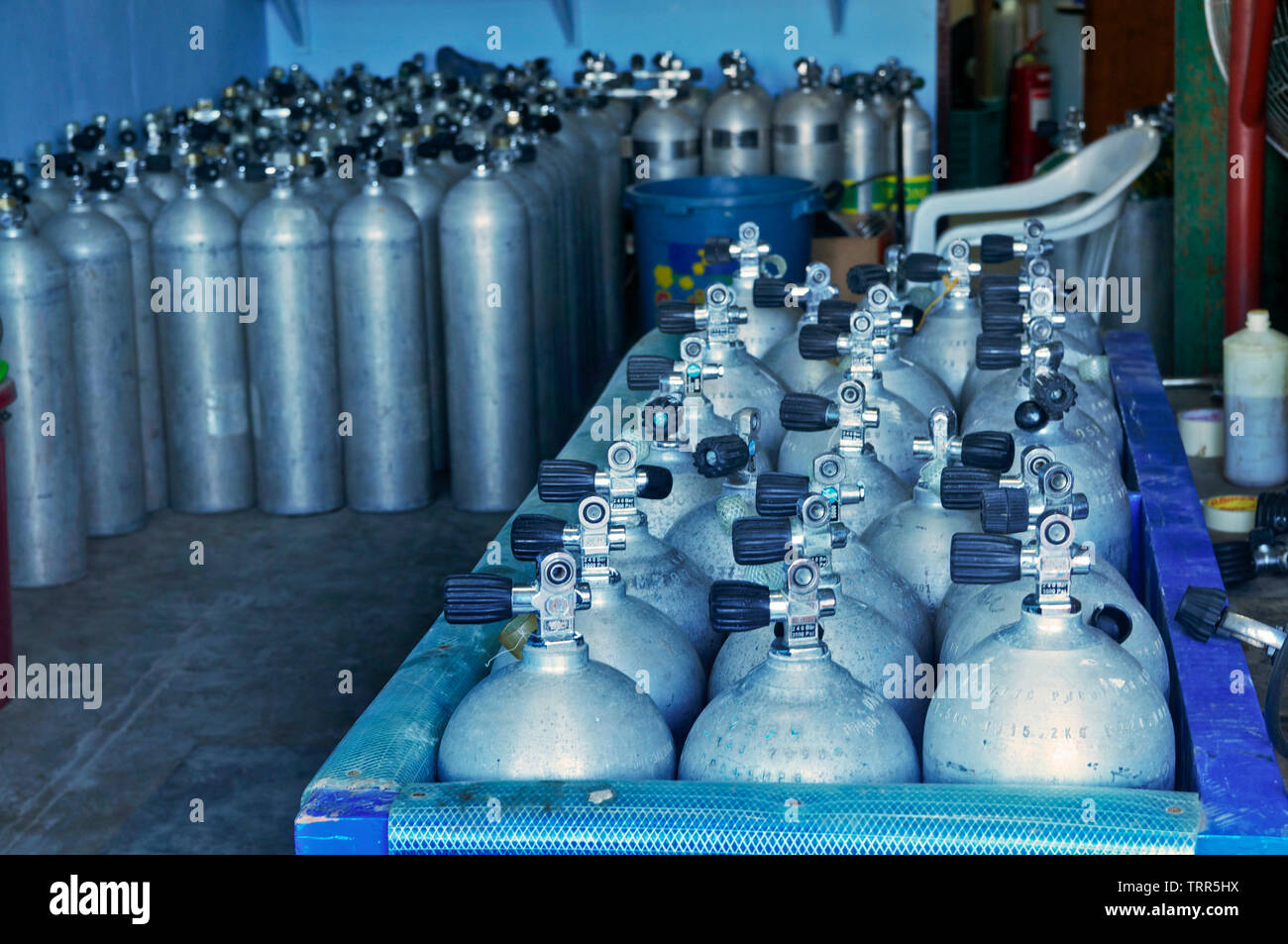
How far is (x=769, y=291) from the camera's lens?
2.36 metres

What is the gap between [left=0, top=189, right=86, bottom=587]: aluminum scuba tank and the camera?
3.43 metres

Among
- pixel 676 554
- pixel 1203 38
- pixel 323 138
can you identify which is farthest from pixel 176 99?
pixel 676 554

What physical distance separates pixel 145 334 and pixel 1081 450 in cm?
288

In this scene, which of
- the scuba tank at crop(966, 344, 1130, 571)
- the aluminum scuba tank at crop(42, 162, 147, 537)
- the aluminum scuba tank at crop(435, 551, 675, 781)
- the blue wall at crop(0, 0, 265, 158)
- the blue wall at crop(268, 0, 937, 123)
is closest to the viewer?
the aluminum scuba tank at crop(435, 551, 675, 781)

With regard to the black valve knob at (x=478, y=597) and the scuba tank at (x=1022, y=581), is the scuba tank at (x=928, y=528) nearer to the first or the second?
the scuba tank at (x=1022, y=581)

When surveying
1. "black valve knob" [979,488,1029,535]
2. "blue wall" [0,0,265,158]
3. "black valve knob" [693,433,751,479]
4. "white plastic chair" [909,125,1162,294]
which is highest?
"blue wall" [0,0,265,158]

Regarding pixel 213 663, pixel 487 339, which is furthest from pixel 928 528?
Result: pixel 487 339

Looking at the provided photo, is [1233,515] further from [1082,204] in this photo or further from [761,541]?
[1082,204]

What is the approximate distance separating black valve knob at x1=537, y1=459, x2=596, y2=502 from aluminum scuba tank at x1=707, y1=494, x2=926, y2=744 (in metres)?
0.20

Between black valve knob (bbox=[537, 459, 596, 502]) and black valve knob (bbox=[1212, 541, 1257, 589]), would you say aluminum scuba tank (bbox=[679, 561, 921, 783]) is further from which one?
black valve knob (bbox=[1212, 541, 1257, 589])

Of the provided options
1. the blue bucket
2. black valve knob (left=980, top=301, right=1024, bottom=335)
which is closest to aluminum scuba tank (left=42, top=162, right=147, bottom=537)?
the blue bucket
